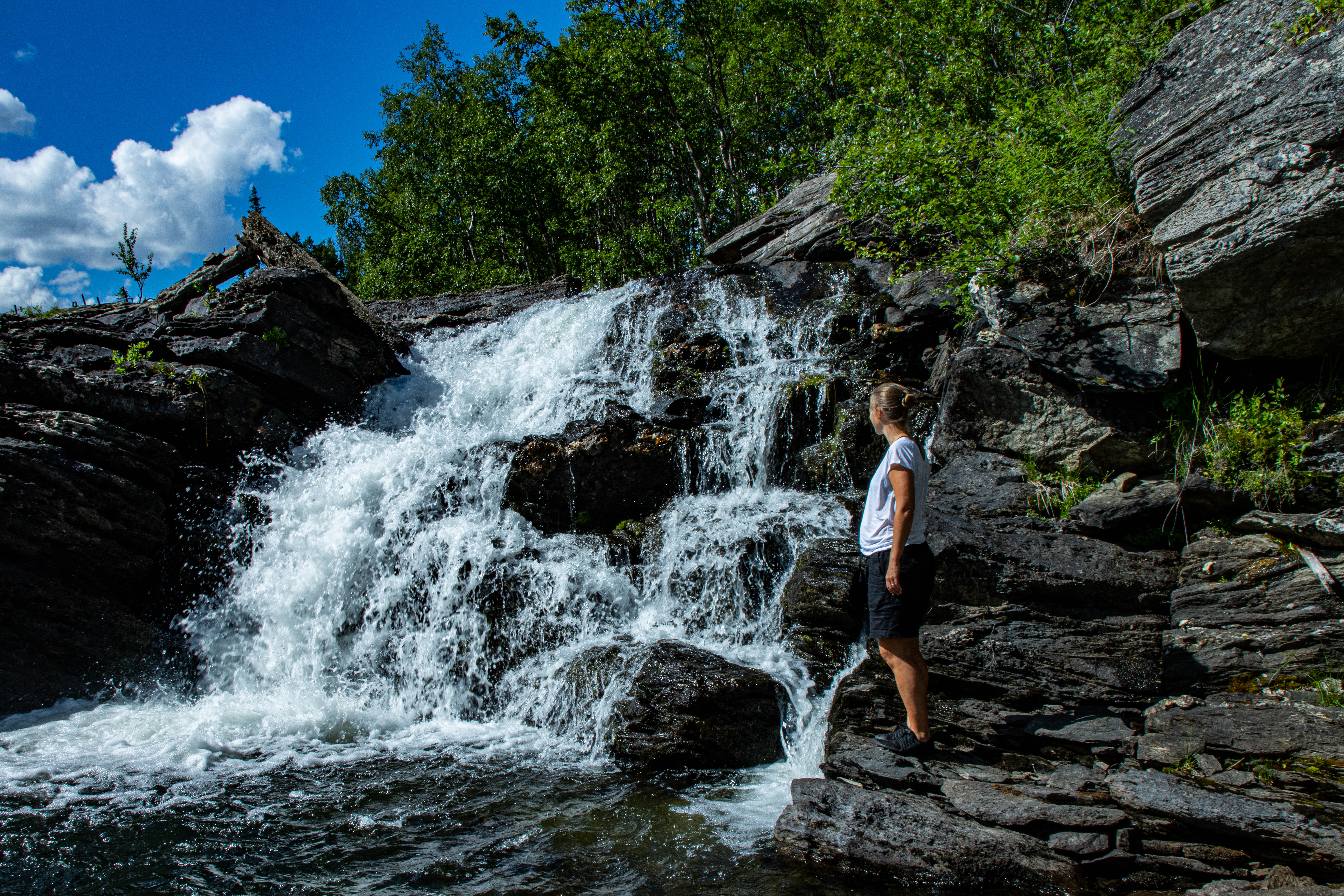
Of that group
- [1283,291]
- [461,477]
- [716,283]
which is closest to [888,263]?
[716,283]

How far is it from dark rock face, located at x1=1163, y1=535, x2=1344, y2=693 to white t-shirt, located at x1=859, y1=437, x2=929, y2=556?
8.60 feet

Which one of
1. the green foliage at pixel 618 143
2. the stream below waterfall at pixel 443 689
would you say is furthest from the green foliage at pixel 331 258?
the stream below waterfall at pixel 443 689

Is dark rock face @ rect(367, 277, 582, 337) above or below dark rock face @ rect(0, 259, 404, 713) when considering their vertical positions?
above

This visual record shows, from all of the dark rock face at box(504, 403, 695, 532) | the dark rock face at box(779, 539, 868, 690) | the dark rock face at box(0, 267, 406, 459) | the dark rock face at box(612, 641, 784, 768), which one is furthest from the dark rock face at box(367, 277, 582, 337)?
the dark rock face at box(612, 641, 784, 768)

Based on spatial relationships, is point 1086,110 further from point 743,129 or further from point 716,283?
point 743,129

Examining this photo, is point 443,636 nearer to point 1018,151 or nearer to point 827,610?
point 827,610

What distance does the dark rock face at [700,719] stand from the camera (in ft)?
20.9

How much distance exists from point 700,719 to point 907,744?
6.66 ft

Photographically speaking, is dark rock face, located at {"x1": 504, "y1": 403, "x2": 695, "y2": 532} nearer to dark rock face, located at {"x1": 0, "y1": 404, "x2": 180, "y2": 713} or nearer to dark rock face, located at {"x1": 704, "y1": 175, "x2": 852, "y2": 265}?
dark rock face, located at {"x1": 0, "y1": 404, "x2": 180, "y2": 713}

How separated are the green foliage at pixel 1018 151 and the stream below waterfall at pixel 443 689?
3118 mm

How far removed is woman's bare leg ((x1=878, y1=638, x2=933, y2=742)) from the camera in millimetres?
4969

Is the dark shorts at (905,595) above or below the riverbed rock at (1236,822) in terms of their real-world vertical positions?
above

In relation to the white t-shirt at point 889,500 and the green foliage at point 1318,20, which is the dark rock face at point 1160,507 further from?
the green foliage at point 1318,20

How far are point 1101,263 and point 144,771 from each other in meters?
11.2
